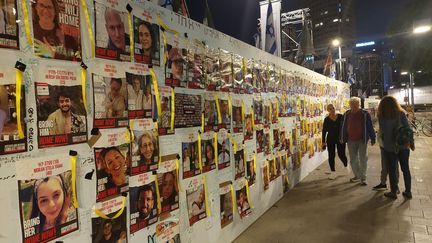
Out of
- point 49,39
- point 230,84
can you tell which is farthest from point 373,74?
point 49,39

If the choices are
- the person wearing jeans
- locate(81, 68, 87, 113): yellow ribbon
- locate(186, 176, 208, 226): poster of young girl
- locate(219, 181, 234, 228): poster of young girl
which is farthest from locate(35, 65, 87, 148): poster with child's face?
the person wearing jeans

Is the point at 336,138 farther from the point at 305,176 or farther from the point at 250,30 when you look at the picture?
the point at 250,30

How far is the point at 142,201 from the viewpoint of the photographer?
8.61 ft

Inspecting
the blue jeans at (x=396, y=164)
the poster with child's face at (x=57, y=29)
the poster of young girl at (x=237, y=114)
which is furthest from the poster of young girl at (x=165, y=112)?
the blue jeans at (x=396, y=164)

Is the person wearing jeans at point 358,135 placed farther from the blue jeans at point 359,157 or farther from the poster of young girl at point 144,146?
the poster of young girl at point 144,146

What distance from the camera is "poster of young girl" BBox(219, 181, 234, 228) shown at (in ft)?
12.5

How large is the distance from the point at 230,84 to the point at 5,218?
9.42ft

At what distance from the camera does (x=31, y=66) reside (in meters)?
1.83

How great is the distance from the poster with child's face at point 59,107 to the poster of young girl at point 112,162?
0.18 m

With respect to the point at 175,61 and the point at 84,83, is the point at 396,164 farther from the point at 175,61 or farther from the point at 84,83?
the point at 84,83

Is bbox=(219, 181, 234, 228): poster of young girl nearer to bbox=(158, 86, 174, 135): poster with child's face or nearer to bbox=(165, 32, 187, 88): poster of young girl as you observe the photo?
bbox=(158, 86, 174, 135): poster with child's face

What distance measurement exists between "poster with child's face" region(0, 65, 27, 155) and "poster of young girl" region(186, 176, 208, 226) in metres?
1.76

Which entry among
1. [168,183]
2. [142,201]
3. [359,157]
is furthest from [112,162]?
[359,157]

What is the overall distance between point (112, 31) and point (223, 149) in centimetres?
199
